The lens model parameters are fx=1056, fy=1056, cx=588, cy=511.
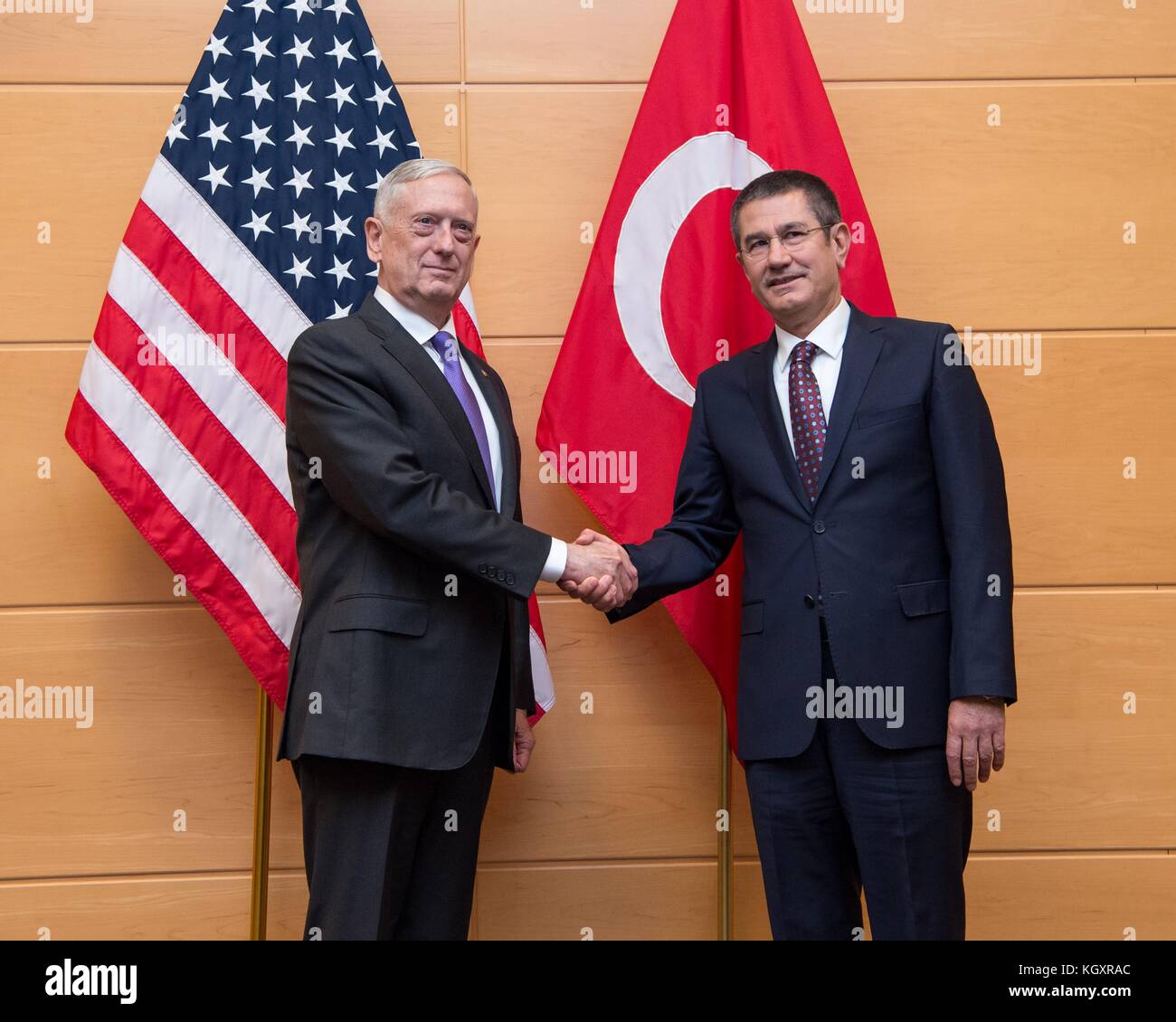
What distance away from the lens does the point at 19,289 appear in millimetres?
2855

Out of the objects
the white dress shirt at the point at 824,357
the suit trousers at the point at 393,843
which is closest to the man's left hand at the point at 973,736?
the white dress shirt at the point at 824,357

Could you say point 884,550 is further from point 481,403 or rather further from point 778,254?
point 481,403

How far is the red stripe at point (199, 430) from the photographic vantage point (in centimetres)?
253

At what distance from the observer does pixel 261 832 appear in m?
2.67

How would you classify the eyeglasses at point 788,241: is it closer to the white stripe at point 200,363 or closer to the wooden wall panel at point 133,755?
the white stripe at point 200,363

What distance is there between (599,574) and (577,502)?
0.68 metres

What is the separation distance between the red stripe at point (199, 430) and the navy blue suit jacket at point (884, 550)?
3.66 ft

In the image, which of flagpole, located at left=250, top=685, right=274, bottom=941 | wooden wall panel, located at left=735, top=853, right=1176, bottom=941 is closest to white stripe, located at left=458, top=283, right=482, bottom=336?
flagpole, located at left=250, top=685, right=274, bottom=941

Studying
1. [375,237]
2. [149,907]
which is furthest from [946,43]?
[149,907]

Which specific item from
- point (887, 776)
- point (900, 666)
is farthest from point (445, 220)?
point (887, 776)

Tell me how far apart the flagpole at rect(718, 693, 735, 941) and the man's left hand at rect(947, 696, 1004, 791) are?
2.62ft

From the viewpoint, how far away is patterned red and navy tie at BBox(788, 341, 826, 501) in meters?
2.19

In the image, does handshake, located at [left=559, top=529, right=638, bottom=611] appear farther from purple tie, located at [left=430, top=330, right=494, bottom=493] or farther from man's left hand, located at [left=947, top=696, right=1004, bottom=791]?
man's left hand, located at [left=947, top=696, right=1004, bottom=791]

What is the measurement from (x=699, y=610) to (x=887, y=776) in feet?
2.41
